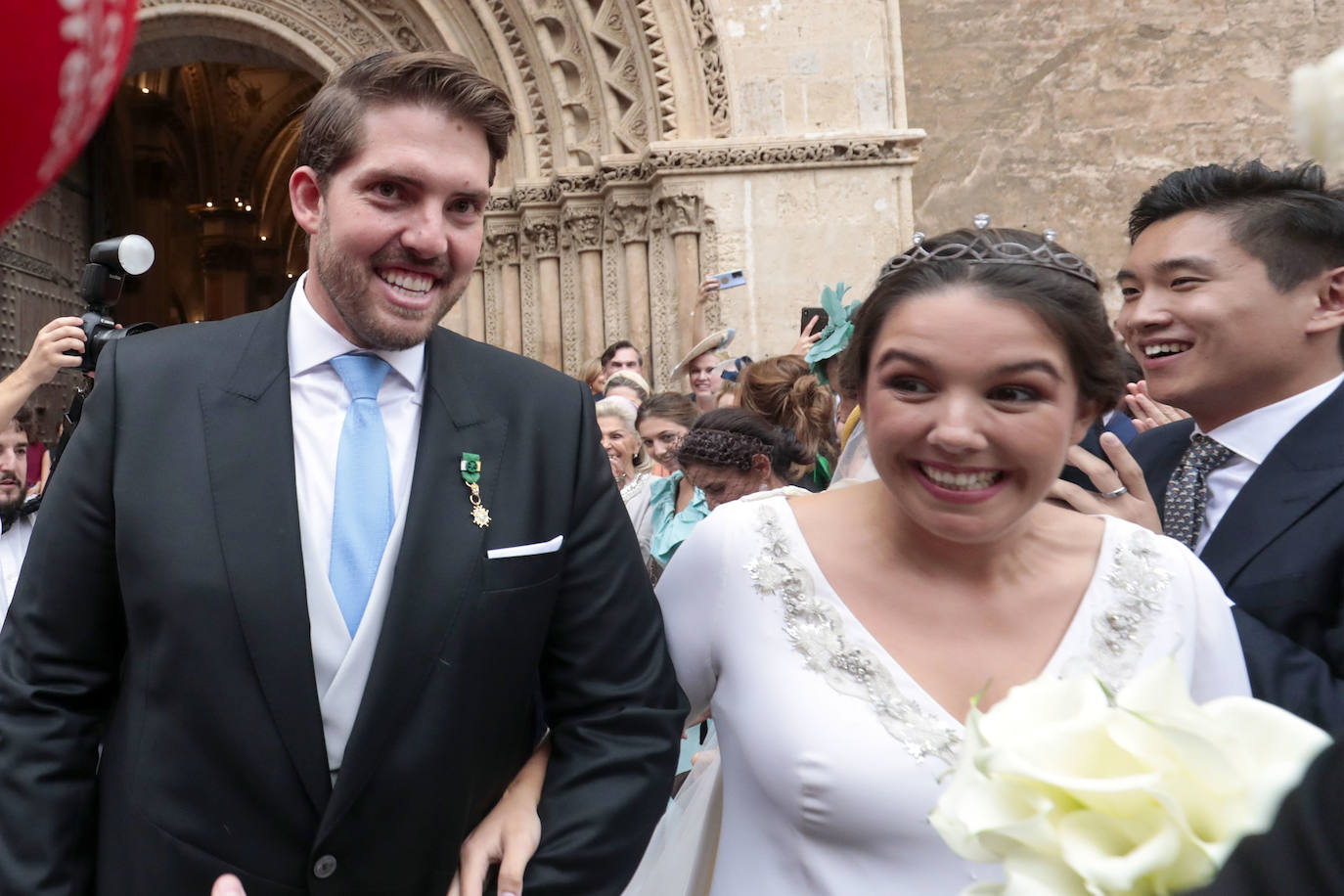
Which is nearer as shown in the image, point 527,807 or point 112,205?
point 527,807

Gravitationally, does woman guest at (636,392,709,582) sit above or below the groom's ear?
below

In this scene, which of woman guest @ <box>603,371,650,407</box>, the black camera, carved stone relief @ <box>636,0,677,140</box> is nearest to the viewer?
the black camera

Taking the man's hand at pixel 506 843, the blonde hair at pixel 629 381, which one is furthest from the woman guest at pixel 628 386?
the man's hand at pixel 506 843

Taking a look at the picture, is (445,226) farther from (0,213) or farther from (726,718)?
(0,213)

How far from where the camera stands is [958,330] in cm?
180

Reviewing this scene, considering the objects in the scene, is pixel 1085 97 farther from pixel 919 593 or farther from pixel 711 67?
pixel 919 593

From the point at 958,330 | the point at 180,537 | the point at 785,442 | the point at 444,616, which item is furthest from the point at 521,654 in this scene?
the point at 785,442

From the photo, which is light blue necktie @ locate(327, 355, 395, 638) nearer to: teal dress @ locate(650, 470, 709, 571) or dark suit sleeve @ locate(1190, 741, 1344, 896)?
dark suit sleeve @ locate(1190, 741, 1344, 896)

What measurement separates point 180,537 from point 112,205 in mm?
16789

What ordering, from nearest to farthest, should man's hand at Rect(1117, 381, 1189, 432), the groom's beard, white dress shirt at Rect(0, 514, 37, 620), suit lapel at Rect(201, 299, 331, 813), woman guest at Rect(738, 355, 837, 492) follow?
suit lapel at Rect(201, 299, 331, 813)
man's hand at Rect(1117, 381, 1189, 432)
white dress shirt at Rect(0, 514, 37, 620)
the groom's beard
woman guest at Rect(738, 355, 837, 492)

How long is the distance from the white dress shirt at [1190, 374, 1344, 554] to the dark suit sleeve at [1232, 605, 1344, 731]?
32 cm

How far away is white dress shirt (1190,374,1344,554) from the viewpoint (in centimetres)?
230

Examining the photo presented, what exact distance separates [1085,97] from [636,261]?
4.13 meters

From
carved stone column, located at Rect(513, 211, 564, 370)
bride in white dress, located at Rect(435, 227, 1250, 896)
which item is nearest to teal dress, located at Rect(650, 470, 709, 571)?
bride in white dress, located at Rect(435, 227, 1250, 896)
